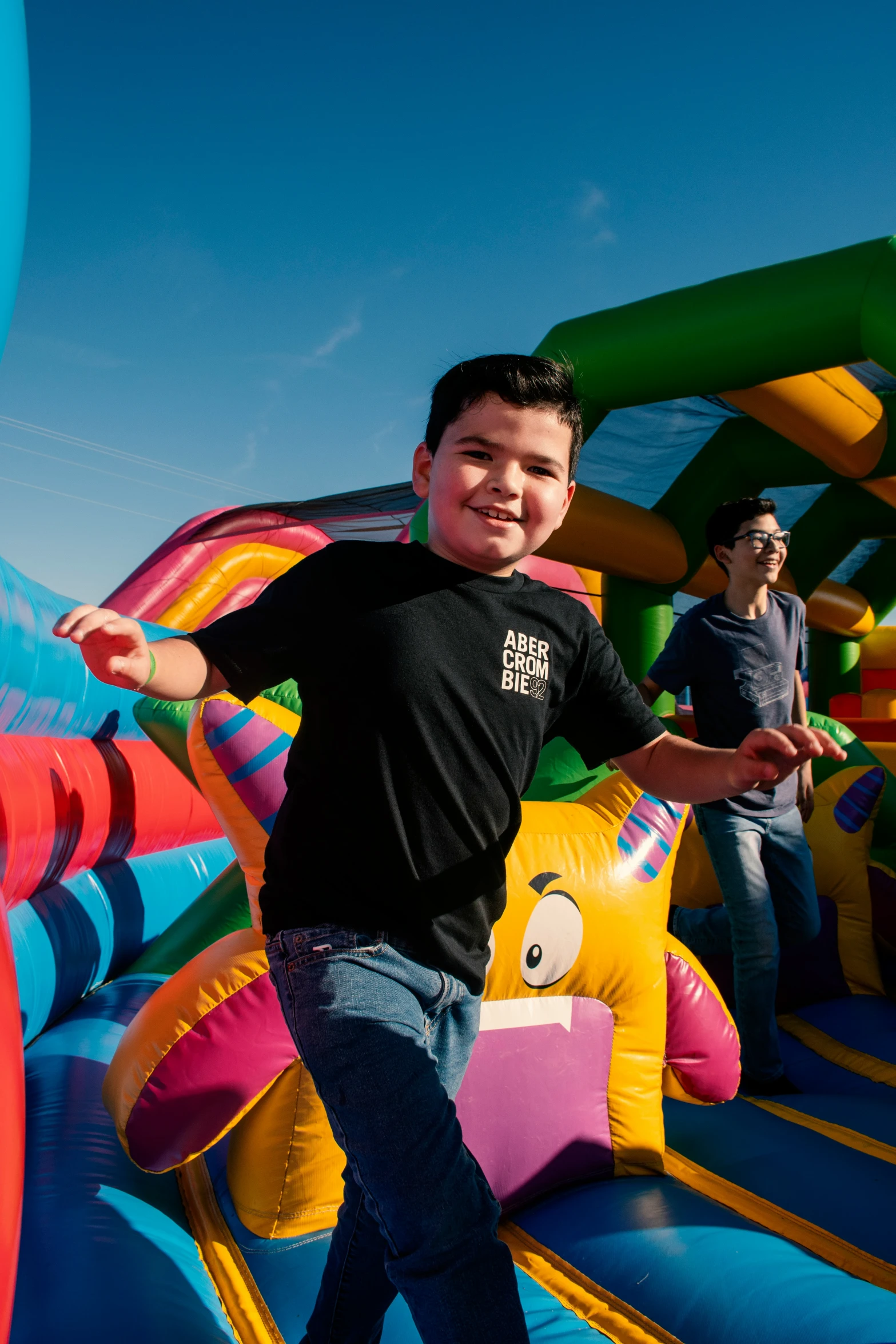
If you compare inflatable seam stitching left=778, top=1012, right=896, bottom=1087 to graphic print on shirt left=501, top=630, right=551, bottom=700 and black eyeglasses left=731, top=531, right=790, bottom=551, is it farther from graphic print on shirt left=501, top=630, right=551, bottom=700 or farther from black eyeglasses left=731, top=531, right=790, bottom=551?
graphic print on shirt left=501, top=630, right=551, bottom=700

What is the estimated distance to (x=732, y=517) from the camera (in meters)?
2.08

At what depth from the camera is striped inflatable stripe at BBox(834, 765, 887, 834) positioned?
2611 mm

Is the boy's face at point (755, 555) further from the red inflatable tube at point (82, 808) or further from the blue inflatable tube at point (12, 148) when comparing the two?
the blue inflatable tube at point (12, 148)

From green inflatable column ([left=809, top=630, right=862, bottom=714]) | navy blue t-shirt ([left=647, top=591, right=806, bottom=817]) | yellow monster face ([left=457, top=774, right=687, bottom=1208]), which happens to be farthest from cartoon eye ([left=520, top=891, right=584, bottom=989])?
green inflatable column ([left=809, top=630, right=862, bottom=714])

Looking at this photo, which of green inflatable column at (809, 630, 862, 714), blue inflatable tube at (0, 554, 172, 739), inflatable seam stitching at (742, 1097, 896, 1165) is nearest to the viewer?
inflatable seam stitching at (742, 1097, 896, 1165)

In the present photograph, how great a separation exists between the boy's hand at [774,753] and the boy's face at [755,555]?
1.14 m

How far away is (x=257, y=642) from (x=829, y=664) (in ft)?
22.1

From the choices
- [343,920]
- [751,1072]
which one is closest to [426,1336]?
[343,920]

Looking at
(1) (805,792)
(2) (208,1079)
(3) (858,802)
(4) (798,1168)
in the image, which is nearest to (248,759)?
(2) (208,1079)

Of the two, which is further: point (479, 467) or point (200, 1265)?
point (200, 1265)

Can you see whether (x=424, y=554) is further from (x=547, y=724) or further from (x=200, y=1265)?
(x=200, y=1265)

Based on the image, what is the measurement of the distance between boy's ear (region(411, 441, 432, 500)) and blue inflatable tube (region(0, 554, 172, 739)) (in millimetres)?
1106

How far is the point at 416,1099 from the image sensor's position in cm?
74

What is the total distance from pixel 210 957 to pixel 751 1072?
50.4 inches
